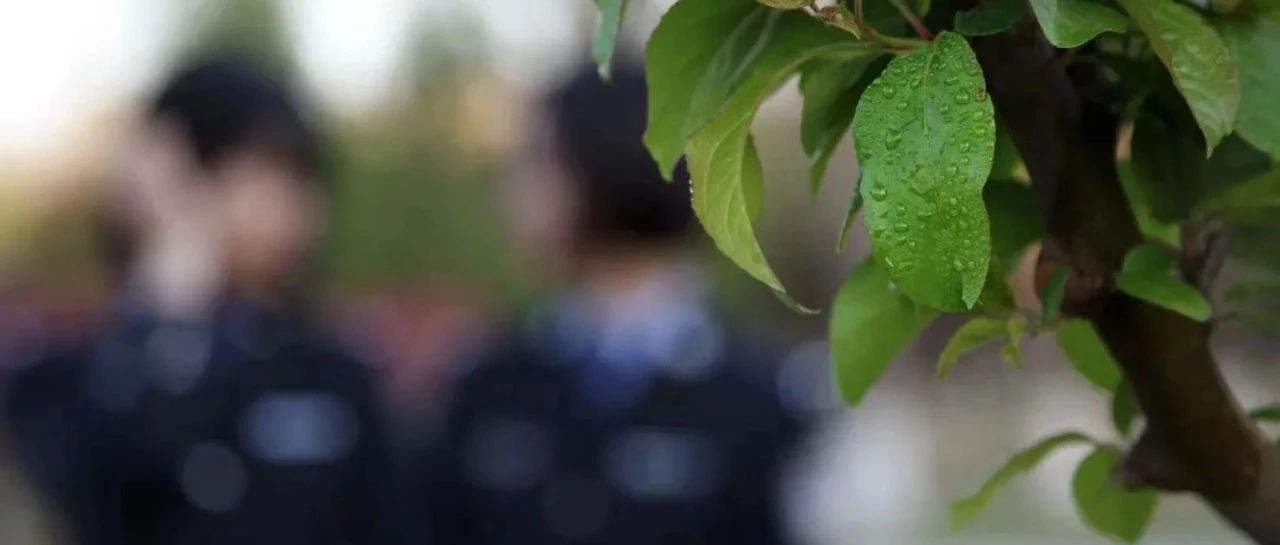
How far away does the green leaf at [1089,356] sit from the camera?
0.78 feet

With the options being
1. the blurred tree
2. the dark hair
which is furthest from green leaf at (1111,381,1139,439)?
the blurred tree

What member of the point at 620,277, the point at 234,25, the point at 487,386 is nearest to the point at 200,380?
the point at 487,386

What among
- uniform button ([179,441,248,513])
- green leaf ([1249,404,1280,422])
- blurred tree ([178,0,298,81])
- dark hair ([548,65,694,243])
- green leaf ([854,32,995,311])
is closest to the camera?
green leaf ([854,32,995,311])

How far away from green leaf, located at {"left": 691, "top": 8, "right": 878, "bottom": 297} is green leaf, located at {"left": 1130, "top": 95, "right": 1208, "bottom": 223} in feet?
0.22

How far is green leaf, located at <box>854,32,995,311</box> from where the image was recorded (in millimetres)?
139

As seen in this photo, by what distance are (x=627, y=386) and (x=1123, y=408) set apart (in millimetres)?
746

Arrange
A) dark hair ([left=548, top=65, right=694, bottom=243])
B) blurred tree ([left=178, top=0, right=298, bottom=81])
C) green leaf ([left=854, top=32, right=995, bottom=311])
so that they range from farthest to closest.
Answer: blurred tree ([left=178, top=0, right=298, bottom=81]) < dark hair ([left=548, top=65, right=694, bottom=243]) < green leaf ([left=854, top=32, right=995, bottom=311])

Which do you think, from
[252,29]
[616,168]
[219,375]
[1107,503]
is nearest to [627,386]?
[616,168]

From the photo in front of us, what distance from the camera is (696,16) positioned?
0.19m

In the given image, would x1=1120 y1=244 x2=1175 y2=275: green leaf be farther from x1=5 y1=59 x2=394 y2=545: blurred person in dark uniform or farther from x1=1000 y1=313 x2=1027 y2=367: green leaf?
x1=5 y1=59 x2=394 y2=545: blurred person in dark uniform

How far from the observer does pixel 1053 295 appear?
0.19 metres

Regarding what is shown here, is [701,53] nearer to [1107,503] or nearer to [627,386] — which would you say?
[1107,503]

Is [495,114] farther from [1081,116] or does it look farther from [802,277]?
[1081,116]

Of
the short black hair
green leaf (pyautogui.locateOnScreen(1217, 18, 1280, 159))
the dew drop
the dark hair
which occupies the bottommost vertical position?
the dark hair
